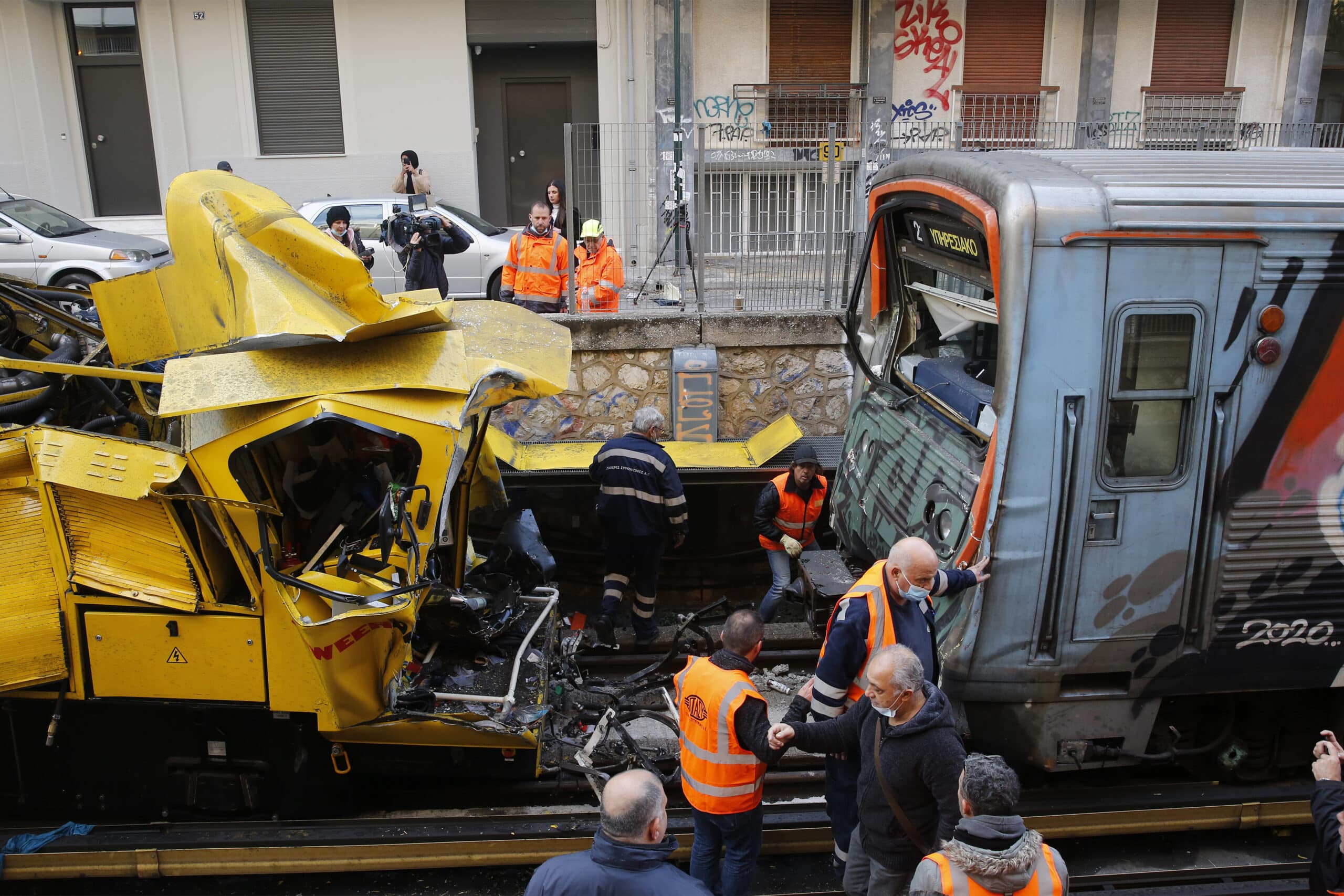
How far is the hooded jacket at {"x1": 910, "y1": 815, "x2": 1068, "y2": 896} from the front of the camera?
2965 millimetres

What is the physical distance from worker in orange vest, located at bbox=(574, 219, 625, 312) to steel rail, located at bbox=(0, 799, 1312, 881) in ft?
18.7

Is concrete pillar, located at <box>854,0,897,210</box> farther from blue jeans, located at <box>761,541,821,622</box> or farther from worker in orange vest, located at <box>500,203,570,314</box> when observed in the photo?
blue jeans, located at <box>761,541,821,622</box>

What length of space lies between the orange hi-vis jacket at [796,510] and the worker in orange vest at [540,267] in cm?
397

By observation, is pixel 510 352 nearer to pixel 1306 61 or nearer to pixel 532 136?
pixel 532 136

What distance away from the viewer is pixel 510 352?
5012 millimetres

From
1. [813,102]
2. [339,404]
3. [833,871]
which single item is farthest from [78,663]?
[813,102]

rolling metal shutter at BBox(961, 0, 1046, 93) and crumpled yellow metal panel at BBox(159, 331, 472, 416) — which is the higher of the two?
rolling metal shutter at BBox(961, 0, 1046, 93)

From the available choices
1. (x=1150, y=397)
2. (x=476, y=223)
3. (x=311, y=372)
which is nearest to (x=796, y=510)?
(x=1150, y=397)

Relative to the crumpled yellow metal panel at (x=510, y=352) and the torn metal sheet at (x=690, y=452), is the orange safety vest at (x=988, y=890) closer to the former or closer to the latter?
the crumpled yellow metal panel at (x=510, y=352)

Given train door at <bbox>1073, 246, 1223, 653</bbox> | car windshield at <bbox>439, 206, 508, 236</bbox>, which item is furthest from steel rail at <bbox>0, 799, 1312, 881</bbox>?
car windshield at <bbox>439, 206, 508, 236</bbox>

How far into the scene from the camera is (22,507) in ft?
14.8

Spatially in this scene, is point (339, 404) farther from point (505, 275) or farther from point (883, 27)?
point (883, 27)

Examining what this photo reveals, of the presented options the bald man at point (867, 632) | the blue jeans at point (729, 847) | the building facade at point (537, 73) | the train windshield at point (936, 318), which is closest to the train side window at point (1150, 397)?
the train windshield at point (936, 318)

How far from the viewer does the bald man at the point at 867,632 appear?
13.9ft
